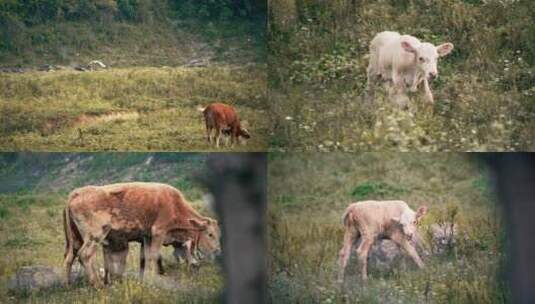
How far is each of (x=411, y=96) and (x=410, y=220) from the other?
83cm

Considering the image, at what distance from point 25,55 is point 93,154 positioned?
806 mm

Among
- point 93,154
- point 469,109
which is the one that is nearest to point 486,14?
point 469,109

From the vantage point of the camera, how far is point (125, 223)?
381 inches

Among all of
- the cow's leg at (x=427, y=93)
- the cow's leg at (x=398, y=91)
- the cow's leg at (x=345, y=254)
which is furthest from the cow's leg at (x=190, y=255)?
the cow's leg at (x=427, y=93)

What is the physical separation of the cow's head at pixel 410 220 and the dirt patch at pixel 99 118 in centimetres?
190

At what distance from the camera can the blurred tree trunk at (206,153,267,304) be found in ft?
31.9

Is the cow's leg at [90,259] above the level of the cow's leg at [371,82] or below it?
below

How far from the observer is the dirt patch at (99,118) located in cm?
970

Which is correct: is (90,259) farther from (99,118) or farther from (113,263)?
(99,118)

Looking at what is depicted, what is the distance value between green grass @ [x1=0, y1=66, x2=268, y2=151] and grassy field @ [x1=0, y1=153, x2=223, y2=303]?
9 cm

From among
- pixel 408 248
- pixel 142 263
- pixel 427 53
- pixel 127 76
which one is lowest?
pixel 142 263

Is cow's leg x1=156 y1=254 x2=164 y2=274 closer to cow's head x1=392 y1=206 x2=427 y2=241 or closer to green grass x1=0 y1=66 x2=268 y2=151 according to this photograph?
green grass x1=0 y1=66 x2=268 y2=151

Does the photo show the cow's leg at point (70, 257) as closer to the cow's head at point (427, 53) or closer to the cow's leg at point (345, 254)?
the cow's leg at point (345, 254)

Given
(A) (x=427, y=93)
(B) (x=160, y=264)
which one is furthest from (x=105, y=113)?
(A) (x=427, y=93)
